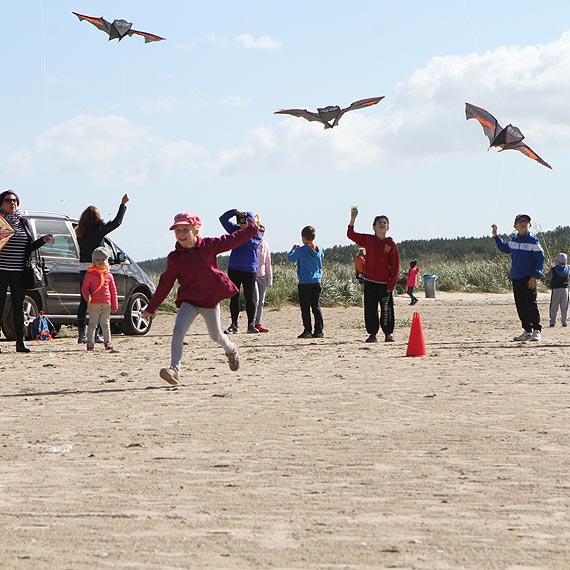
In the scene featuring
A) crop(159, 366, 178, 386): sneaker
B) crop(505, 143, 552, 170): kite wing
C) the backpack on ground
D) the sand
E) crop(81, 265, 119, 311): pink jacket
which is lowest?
the sand

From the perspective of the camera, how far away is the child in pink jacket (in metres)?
15.9

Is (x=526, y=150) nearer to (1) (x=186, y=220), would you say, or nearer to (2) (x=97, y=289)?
(2) (x=97, y=289)

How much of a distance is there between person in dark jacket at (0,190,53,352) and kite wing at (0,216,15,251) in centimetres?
4

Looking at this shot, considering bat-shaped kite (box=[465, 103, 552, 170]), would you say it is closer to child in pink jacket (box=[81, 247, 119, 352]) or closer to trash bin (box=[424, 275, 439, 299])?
child in pink jacket (box=[81, 247, 119, 352])

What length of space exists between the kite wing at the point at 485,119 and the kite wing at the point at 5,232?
11.2 metres

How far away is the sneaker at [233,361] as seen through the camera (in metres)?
11.8

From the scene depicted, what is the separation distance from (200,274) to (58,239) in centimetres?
787

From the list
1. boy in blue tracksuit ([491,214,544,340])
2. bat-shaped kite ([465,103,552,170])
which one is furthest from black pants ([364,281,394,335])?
bat-shaped kite ([465,103,552,170])

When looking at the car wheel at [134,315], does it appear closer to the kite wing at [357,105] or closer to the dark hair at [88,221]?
the dark hair at [88,221]

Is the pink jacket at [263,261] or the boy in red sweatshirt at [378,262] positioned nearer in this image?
the boy in red sweatshirt at [378,262]

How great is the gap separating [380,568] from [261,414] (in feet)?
14.9

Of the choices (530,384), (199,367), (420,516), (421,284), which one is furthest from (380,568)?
(421,284)

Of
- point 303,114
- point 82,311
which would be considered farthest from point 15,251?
point 303,114

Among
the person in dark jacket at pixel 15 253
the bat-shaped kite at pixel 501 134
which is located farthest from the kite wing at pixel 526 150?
the person in dark jacket at pixel 15 253
